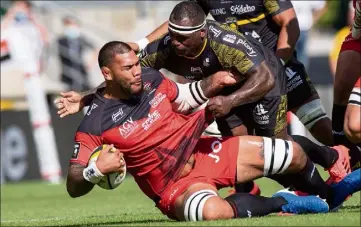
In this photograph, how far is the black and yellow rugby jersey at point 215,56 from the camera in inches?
381

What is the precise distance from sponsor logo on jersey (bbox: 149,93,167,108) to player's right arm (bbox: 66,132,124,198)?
0.57m

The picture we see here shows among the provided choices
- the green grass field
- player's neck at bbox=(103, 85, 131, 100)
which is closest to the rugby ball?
the green grass field

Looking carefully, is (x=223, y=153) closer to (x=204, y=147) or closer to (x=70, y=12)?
(x=204, y=147)

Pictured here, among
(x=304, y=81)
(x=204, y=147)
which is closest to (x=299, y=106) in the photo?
(x=304, y=81)

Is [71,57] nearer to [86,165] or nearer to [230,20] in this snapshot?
[230,20]

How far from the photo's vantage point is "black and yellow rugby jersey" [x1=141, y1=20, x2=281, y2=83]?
9688 mm

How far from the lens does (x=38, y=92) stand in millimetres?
17797

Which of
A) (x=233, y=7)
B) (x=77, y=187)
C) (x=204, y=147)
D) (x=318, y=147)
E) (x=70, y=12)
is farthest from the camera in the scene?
(x=70, y=12)

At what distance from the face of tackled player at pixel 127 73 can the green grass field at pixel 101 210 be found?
1080 mm

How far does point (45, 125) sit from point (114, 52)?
885 centimetres

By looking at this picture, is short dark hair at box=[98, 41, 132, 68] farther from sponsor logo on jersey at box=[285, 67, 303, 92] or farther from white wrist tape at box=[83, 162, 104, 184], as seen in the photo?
sponsor logo on jersey at box=[285, 67, 303, 92]

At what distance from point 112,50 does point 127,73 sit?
0.81ft

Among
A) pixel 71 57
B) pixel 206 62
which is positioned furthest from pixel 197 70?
pixel 71 57

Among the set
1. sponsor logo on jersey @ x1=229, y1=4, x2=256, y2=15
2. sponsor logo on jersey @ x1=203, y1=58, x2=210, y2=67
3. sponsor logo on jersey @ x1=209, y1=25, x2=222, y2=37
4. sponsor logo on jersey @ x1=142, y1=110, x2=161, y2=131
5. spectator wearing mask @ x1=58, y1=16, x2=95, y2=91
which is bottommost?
spectator wearing mask @ x1=58, y1=16, x2=95, y2=91
